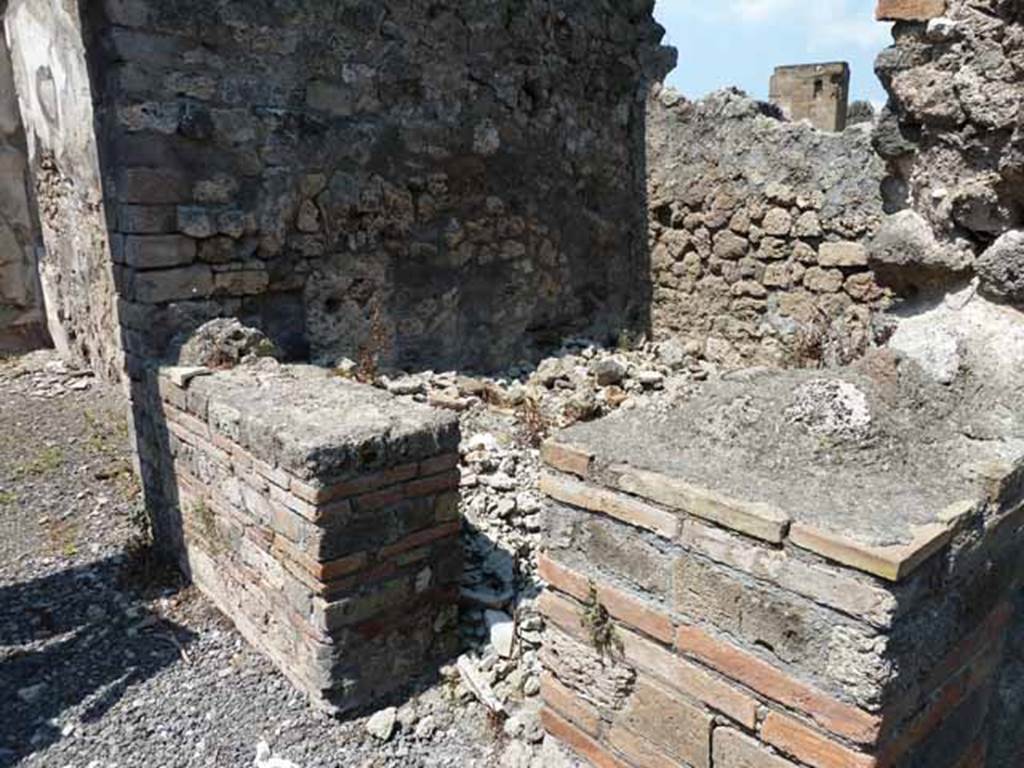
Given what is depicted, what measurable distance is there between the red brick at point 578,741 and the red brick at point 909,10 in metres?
1.94

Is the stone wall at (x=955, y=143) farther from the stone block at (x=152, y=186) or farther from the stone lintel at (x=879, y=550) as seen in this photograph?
the stone block at (x=152, y=186)

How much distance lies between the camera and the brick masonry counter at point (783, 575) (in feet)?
4.45

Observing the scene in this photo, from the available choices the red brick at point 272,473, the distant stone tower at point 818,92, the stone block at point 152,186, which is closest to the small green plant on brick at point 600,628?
the red brick at point 272,473

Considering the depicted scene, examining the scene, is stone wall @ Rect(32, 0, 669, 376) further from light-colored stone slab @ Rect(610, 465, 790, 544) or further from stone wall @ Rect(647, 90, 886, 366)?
light-colored stone slab @ Rect(610, 465, 790, 544)

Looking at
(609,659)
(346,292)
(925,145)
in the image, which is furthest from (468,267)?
(609,659)

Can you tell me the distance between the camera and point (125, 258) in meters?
3.33

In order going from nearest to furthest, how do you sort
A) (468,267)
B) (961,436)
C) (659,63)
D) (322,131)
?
(961,436) < (322,131) < (468,267) < (659,63)

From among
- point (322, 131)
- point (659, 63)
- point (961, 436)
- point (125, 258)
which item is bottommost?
point (961, 436)

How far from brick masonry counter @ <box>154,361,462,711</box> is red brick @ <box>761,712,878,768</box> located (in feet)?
4.48

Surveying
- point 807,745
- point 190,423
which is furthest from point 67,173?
point 807,745

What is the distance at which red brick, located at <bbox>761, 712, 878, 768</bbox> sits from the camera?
136cm

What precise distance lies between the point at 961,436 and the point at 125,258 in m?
3.14

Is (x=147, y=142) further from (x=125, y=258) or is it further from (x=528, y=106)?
(x=528, y=106)

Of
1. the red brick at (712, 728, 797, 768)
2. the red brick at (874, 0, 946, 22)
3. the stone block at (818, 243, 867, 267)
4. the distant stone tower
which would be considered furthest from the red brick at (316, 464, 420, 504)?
the distant stone tower
